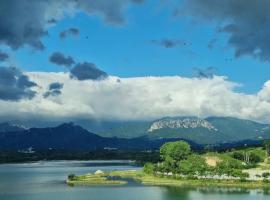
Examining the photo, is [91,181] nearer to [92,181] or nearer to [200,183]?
[92,181]

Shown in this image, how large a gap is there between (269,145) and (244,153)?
1936cm

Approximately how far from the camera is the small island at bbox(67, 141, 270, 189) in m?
115

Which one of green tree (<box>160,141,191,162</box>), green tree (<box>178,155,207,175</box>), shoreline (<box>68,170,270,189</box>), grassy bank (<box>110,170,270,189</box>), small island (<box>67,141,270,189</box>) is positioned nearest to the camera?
shoreline (<box>68,170,270,189</box>)

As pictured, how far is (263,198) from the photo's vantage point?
300 ft

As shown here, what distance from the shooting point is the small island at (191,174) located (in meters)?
115

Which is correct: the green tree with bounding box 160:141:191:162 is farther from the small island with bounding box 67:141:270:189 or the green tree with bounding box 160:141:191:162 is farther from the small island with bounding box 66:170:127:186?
the small island with bounding box 66:170:127:186

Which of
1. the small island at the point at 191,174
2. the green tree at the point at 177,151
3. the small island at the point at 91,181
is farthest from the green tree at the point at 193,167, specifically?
the small island at the point at 91,181

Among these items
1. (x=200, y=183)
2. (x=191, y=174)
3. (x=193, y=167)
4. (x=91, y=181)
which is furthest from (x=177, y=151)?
(x=200, y=183)

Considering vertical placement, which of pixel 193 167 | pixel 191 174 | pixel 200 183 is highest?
pixel 193 167

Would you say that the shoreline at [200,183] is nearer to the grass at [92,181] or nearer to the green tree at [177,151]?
the grass at [92,181]

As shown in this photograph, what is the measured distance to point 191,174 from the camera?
414 ft

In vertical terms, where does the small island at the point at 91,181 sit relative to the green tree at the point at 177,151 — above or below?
below

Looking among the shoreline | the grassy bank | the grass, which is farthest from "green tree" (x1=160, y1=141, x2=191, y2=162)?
the grass

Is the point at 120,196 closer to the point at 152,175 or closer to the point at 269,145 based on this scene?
the point at 152,175
